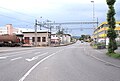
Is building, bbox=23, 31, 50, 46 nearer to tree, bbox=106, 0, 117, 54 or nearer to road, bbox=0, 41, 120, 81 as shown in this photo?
tree, bbox=106, 0, 117, 54

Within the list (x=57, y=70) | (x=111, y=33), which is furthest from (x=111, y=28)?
(x=57, y=70)

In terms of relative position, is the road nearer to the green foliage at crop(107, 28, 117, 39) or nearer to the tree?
the tree

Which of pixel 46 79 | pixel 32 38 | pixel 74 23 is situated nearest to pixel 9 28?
pixel 32 38

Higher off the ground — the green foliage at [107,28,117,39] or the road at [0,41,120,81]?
the green foliage at [107,28,117,39]

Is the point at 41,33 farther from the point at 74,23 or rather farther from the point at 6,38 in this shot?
the point at 6,38

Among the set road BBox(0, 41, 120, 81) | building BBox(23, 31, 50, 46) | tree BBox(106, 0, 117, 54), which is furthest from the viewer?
building BBox(23, 31, 50, 46)

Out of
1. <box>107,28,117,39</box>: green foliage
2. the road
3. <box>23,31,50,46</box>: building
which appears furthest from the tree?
<box>23,31,50,46</box>: building

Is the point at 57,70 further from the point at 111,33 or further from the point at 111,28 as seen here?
the point at 111,28

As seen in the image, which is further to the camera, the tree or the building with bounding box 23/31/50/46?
the building with bounding box 23/31/50/46

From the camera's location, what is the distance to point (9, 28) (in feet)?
396

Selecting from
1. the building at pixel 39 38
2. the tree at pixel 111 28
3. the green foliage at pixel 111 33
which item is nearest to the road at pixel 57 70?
the tree at pixel 111 28

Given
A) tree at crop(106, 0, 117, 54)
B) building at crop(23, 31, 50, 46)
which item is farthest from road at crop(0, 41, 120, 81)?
building at crop(23, 31, 50, 46)

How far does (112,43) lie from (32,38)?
62.3 meters

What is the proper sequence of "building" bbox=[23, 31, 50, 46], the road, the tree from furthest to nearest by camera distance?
"building" bbox=[23, 31, 50, 46], the tree, the road
